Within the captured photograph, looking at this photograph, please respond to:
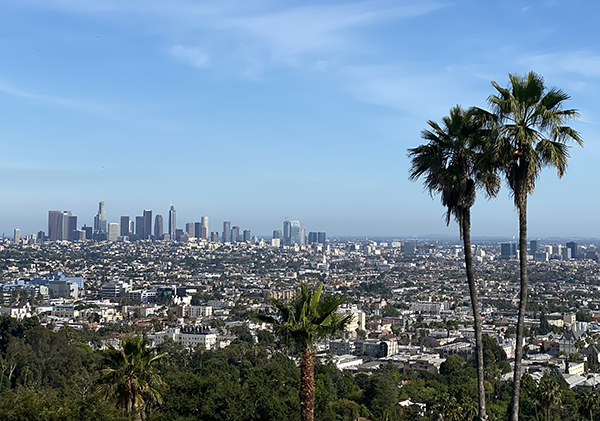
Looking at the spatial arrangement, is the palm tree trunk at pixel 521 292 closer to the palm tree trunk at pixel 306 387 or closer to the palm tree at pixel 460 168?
the palm tree at pixel 460 168

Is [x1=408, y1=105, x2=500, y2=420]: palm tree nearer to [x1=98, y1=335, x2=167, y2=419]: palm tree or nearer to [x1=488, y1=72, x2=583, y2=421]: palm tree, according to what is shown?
[x1=488, y1=72, x2=583, y2=421]: palm tree

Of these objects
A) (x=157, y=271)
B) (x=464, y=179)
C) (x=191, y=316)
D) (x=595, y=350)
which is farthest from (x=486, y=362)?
(x=157, y=271)

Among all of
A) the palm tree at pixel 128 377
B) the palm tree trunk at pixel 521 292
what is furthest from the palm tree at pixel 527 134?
the palm tree at pixel 128 377

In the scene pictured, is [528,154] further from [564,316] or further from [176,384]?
[564,316]

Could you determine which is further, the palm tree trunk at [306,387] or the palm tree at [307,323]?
the palm tree trunk at [306,387]

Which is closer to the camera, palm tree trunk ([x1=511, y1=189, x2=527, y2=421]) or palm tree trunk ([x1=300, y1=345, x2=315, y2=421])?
palm tree trunk ([x1=511, y1=189, x2=527, y2=421])

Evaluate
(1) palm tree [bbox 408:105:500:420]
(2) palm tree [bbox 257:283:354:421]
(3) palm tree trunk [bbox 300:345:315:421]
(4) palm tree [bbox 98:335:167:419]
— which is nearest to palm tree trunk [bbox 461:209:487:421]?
(1) palm tree [bbox 408:105:500:420]
